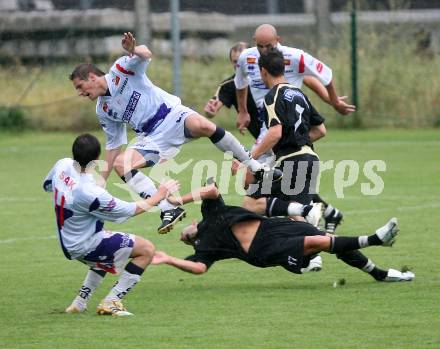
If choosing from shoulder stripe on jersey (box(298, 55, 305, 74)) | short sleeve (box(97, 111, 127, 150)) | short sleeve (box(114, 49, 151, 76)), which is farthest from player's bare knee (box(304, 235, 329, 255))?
shoulder stripe on jersey (box(298, 55, 305, 74))

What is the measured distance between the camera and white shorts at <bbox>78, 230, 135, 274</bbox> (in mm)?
9281

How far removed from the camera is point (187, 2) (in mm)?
29500

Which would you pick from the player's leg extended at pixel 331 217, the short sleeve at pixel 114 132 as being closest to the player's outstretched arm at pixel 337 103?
the player's leg extended at pixel 331 217

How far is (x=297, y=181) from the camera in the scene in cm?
1161

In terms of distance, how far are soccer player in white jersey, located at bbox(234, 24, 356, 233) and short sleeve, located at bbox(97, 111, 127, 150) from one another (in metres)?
1.56

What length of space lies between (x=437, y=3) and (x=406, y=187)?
40.6ft

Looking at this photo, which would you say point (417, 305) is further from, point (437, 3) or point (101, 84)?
point (437, 3)

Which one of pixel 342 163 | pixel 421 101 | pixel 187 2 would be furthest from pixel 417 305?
pixel 187 2

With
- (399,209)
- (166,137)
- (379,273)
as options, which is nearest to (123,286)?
(379,273)

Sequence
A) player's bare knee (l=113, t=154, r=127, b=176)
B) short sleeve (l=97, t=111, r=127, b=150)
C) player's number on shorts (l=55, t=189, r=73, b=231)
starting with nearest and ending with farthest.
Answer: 1. player's number on shorts (l=55, t=189, r=73, b=231)
2. player's bare knee (l=113, t=154, r=127, b=176)
3. short sleeve (l=97, t=111, r=127, b=150)

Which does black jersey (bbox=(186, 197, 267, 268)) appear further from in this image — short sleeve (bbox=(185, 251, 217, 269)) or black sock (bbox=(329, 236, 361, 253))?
black sock (bbox=(329, 236, 361, 253))

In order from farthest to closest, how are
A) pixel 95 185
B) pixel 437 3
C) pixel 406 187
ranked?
pixel 437 3 → pixel 406 187 → pixel 95 185

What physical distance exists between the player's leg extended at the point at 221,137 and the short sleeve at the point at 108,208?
308 centimetres

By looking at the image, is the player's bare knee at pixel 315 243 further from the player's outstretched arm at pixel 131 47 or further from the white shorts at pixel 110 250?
the player's outstretched arm at pixel 131 47
